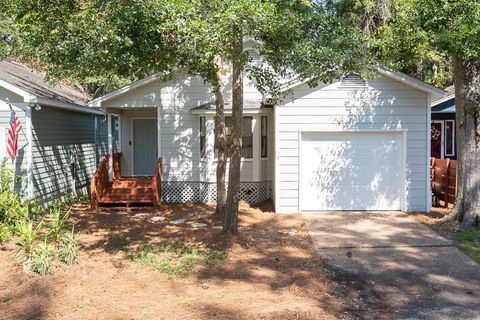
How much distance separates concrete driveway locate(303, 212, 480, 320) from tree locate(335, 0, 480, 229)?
4.53 ft

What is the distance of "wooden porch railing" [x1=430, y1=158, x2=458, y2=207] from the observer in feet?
39.6

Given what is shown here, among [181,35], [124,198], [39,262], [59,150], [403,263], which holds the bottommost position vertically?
[403,263]

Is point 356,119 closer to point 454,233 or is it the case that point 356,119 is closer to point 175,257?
point 454,233

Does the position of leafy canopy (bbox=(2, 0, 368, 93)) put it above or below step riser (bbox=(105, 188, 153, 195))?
above

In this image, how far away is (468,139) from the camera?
987cm

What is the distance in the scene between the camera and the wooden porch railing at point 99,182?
12.6m

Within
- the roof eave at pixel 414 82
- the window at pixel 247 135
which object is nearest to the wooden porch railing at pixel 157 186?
the window at pixel 247 135

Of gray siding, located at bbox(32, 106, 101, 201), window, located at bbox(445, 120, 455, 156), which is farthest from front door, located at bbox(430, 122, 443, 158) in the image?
gray siding, located at bbox(32, 106, 101, 201)

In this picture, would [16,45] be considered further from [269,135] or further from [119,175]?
[269,135]

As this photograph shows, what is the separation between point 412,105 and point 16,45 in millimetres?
9460

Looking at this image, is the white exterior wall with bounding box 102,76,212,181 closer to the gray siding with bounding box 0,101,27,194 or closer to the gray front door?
the gray front door

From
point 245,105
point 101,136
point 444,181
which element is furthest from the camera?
point 101,136

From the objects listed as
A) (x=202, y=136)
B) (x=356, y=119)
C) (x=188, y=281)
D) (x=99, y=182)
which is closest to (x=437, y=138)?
(x=356, y=119)

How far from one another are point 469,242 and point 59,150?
36.3 ft
